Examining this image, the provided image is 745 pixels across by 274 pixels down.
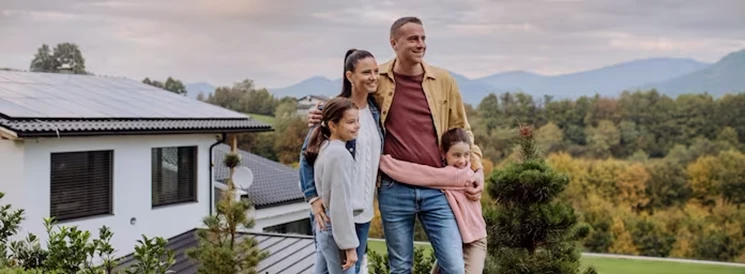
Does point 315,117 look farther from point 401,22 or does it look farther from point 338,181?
point 401,22

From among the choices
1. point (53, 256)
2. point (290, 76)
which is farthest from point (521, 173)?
point (290, 76)

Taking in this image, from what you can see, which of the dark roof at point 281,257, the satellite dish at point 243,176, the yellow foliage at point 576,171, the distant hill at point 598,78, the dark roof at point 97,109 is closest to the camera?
the dark roof at point 281,257

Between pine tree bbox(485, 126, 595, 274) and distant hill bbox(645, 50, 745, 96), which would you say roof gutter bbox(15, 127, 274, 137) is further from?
distant hill bbox(645, 50, 745, 96)

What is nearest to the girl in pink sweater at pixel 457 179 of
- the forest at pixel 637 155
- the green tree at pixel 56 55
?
the forest at pixel 637 155

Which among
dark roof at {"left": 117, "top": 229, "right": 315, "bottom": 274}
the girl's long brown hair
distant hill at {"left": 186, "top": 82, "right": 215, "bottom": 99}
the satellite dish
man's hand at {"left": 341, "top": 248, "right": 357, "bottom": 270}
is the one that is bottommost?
dark roof at {"left": 117, "top": 229, "right": 315, "bottom": 274}

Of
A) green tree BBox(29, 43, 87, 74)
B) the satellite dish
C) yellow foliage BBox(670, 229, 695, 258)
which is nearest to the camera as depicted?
the satellite dish

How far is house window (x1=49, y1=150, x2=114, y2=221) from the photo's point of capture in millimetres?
7918

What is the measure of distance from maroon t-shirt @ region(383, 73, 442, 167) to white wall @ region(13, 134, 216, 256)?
19.0 ft

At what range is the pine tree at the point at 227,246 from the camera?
12.8ft

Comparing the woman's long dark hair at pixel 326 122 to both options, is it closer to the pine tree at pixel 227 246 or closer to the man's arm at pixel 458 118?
the man's arm at pixel 458 118

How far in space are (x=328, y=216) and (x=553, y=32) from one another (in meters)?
43.6

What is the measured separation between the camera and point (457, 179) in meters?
2.97

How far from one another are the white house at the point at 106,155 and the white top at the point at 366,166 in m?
5.45

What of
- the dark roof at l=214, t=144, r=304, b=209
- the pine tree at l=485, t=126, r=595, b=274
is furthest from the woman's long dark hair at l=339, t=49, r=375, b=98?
the dark roof at l=214, t=144, r=304, b=209
